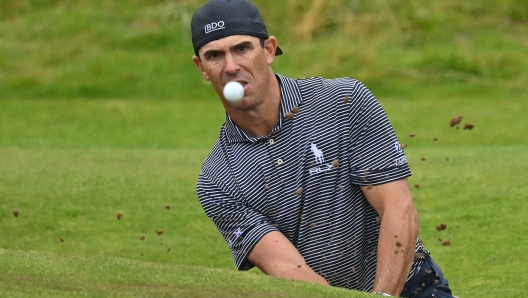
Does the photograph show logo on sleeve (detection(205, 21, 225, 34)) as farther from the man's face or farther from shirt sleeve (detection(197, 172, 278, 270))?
shirt sleeve (detection(197, 172, 278, 270))

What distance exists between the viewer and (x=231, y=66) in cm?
396

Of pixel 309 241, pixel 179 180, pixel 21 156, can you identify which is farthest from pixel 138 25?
pixel 309 241

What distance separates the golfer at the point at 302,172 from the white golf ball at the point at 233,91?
65mm

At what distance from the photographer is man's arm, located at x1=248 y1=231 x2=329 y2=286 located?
379 cm

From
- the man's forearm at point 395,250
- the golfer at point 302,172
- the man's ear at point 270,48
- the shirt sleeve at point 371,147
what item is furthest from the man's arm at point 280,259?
the man's ear at point 270,48

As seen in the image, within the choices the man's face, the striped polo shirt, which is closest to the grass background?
the striped polo shirt

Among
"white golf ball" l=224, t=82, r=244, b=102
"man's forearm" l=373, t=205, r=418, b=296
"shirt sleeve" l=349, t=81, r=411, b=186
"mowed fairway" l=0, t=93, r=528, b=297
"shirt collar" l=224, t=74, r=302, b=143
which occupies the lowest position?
"mowed fairway" l=0, t=93, r=528, b=297

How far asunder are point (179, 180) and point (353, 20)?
720cm

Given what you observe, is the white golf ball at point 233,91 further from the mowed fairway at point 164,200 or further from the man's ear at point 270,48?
the mowed fairway at point 164,200

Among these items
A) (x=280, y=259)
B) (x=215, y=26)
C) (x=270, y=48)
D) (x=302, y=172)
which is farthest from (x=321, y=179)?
(x=215, y=26)

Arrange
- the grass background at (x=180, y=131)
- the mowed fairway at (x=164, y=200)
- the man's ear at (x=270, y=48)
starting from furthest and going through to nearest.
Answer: the grass background at (x=180, y=131) → the man's ear at (x=270, y=48) → the mowed fairway at (x=164, y=200)

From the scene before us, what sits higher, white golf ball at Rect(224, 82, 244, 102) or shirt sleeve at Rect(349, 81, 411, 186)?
white golf ball at Rect(224, 82, 244, 102)

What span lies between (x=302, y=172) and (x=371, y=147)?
9.8 inches

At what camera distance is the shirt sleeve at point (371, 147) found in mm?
3885
